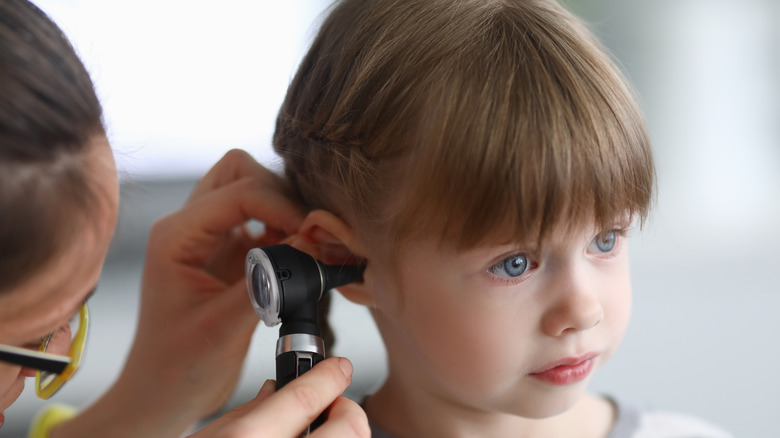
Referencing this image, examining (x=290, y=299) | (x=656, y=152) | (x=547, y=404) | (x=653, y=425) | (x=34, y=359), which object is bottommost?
(x=34, y=359)

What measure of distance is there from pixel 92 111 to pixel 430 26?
0.37 meters

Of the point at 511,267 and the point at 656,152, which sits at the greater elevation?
the point at 656,152

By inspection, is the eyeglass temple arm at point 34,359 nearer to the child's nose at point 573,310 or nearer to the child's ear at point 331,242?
the child's ear at point 331,242

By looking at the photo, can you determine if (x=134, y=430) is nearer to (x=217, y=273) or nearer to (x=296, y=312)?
(x=217, y=273)

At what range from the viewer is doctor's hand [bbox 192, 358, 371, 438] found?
2.17ft

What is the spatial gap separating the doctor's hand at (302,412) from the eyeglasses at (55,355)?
17 cm

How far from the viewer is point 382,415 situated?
101cm

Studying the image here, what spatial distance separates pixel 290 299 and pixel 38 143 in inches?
11.1

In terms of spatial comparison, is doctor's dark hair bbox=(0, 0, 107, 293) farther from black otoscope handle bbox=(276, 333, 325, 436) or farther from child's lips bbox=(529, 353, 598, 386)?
child's lips bbox=(529, 353, 598, 386)

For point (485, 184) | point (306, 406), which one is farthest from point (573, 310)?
point (306, 406)

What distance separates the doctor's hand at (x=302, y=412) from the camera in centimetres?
66

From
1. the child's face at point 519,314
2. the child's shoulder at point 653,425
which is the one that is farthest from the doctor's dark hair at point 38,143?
the child's shoulder at point 653,425

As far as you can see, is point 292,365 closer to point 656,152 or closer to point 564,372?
point 564,372

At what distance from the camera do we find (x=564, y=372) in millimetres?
827
